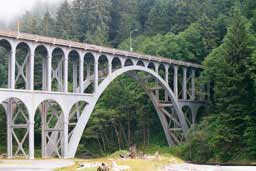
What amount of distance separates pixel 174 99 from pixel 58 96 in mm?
23192

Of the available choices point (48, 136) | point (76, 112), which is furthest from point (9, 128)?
point (76, 112)

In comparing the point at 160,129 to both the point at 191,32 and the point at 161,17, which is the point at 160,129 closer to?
the point at 191,32

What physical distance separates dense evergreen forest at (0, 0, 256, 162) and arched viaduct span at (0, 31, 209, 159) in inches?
124

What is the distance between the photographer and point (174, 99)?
6838 cm

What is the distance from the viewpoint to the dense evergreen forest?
2311 inches

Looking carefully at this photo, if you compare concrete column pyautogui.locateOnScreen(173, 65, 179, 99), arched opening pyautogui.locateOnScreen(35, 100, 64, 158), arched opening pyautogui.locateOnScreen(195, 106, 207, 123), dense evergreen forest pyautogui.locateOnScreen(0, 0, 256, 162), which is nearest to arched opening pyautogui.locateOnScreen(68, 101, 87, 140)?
arched opening pyautogui.locateOnScreen(35, 100, 64, 158)

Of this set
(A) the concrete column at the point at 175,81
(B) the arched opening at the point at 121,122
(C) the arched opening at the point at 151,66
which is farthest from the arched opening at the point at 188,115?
(C) the arched opening at the point at 151,66

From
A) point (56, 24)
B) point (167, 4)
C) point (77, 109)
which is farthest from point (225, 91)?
point (56, 24)

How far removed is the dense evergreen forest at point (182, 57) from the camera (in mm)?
58688

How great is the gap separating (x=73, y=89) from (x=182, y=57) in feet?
83.4

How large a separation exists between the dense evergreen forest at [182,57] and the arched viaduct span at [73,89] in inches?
124

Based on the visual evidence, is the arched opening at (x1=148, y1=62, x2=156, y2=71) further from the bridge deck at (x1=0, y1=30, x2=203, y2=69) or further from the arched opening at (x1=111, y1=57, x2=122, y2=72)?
the arched opening at (x1=111, y1=57, x2=122, y2=72)

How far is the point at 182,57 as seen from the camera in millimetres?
75938

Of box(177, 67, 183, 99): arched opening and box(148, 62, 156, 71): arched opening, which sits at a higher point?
box(148, 62, 156, 71): arched opening
